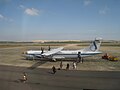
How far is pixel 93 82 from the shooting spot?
18.3 metres

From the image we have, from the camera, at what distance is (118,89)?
1561 cm

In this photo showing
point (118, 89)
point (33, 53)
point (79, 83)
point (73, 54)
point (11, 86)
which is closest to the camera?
point (118, 89)

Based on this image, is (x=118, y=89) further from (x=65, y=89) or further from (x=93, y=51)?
(x=93, y=51)

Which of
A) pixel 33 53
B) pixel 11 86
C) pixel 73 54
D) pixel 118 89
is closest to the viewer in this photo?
pixel 118 89

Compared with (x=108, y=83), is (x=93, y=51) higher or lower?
higher

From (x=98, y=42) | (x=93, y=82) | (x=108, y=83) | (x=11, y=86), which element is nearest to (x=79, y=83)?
(x=93, y=82)

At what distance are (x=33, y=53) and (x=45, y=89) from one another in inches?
961

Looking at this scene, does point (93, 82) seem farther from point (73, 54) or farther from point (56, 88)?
point (73, 54)

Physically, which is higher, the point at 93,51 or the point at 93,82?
the point at 93,51

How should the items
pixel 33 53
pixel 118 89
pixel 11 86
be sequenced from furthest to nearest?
pixel 33 53 → pixel 11 86 → pixel 118 89

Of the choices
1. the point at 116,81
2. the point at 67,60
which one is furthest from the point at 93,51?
the point at 116,81

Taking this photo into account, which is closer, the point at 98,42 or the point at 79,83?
the point at 79,83

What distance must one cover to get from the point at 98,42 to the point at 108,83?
68.1 feet

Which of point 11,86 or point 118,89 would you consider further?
point 11,86
